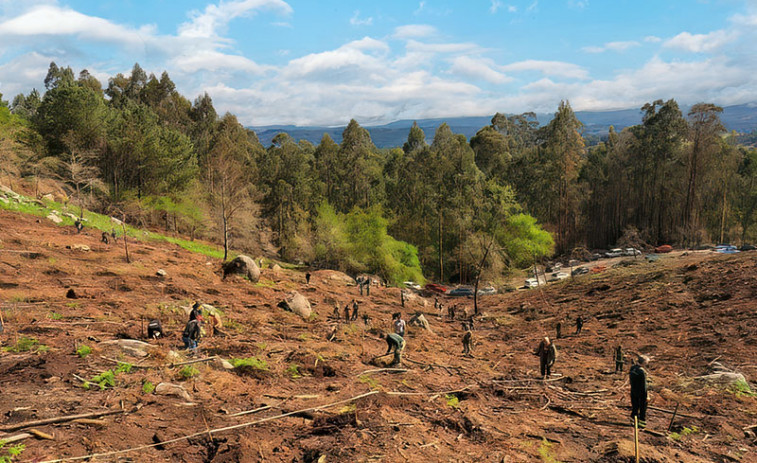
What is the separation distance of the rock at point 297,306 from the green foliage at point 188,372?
10421 mm

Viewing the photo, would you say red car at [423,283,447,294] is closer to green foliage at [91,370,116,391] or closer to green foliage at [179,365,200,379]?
green foliage at [179,365,200,379]

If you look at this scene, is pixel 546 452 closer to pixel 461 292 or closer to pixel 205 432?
pixel 205 432

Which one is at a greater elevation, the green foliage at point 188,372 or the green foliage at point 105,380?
the green foliage at point 105,380

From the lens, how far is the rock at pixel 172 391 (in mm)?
8492

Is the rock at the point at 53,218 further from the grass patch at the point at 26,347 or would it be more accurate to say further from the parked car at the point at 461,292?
the parked car at the point at 461,292

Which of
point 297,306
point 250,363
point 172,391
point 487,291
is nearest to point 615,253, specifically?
point 487,291

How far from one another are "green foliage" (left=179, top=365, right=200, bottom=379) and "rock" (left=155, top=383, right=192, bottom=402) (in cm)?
65

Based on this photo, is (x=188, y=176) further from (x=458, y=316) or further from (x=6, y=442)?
(x=6, y=442)

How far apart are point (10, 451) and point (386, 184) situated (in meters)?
54.9

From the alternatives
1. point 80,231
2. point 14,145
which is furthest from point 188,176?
point 80,231

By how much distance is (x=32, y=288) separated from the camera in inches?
622

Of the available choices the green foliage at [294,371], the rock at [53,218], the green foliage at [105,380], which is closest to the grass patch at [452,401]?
the green foliage at [294,371]

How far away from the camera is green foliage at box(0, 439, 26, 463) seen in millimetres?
5564

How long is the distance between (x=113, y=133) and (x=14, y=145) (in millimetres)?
10865
